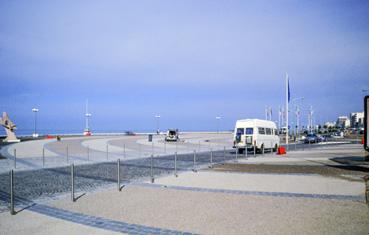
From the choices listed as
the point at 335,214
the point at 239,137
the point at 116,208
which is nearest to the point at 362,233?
the point at 335,214

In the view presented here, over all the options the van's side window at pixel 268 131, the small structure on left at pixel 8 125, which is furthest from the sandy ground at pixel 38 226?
the small structure on left at pixel 8 125

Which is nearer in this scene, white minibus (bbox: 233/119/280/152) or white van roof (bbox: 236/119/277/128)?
white minibus (bbox: 233/119/280/152)

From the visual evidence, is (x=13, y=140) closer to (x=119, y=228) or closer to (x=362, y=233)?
(x=119, y=228)

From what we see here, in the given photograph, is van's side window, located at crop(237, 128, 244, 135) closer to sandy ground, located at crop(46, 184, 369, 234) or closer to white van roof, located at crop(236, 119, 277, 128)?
white van roof, located at crop(236, 119, 277, 128)

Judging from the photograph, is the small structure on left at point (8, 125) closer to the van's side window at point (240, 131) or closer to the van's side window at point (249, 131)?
the van's side window at point (240, 131)

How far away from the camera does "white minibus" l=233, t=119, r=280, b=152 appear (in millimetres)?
29516

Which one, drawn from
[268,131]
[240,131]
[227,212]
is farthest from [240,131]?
[227,212]

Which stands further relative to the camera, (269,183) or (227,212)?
(269,183)

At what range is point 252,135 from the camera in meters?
29.6

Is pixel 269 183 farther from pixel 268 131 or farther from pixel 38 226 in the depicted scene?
pixel 268 131

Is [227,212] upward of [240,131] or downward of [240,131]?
downward

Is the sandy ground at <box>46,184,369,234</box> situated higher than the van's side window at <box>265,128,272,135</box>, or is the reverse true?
the van's side window at <box>265,128,272,135</box>

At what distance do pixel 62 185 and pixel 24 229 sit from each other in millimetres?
5876

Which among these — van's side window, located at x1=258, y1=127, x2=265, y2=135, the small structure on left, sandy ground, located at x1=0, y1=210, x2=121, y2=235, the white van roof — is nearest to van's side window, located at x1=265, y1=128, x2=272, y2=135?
the white van roof
